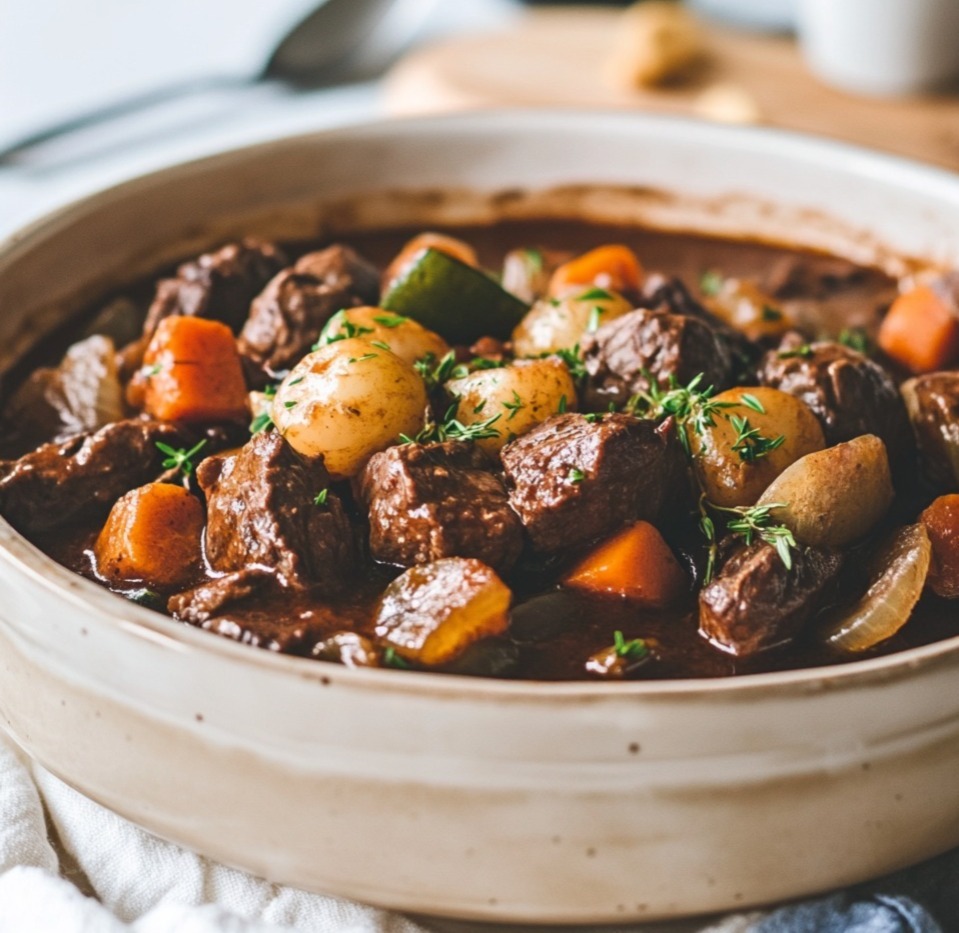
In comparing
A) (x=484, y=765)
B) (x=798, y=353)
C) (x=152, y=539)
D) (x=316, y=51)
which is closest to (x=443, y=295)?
(x=798, y=353)

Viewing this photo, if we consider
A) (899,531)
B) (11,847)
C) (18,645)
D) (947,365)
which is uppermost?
(18,645)

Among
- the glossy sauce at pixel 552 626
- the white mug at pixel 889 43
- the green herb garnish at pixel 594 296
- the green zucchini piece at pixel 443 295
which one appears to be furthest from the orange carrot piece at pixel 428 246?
the white mug at pixel 889 43

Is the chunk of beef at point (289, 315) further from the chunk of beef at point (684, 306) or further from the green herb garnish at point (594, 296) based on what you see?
the chunk of beef at point (684, 306)

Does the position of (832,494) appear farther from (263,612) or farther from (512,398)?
(263,612)

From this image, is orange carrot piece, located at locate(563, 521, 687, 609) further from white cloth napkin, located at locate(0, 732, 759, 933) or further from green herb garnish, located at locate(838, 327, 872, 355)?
green herb garnish, located at locate(838, 327, 872, 355)

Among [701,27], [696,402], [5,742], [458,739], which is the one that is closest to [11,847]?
[5,742]

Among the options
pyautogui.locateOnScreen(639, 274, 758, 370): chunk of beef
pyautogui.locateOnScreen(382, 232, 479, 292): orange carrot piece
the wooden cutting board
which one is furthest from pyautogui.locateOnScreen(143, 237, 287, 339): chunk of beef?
the wooden cutting board

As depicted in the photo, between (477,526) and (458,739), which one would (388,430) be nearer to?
(477,526)
